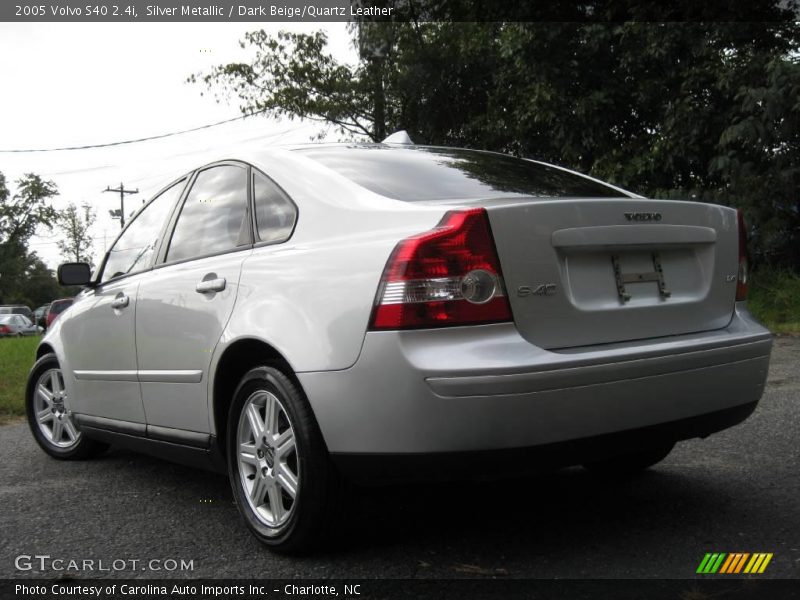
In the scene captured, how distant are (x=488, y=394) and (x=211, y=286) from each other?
139 centimetres

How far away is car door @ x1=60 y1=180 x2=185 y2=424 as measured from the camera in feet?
13.2

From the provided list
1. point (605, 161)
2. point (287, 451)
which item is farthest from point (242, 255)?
point (605, 161)

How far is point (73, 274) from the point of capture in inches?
185

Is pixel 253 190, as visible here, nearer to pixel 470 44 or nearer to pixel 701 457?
pixel 701 457

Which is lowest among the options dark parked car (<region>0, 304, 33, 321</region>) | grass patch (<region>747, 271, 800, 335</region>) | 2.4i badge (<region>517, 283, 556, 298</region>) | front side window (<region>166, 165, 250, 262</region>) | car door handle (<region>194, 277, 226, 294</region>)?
dark parked car (<region>0, 304, 33, 321</region>)

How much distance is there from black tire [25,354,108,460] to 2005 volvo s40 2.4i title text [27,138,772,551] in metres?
1.35

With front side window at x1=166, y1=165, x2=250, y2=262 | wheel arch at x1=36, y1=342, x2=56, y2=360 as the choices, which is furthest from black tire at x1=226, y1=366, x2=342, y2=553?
wheel arch at x1=36, y1=342, x2=56, y2=360

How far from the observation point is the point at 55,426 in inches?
200

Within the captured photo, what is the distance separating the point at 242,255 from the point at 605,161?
1282 centimetres

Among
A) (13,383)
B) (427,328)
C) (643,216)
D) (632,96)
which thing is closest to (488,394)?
(427,328)

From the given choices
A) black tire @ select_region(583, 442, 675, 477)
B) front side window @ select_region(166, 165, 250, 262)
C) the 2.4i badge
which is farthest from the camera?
black tire @ select_region(583, 442, 675, 477)

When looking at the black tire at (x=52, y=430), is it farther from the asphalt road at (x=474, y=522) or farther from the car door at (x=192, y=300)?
the car door at (x=192, y=300)

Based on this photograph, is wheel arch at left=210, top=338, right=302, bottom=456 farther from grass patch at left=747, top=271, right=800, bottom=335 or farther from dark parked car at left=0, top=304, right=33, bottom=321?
dark parked car at left=0, top=304, right=33, bottom=321

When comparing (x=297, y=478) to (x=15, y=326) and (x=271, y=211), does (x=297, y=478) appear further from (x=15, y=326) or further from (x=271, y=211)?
(x=15, y=326)
